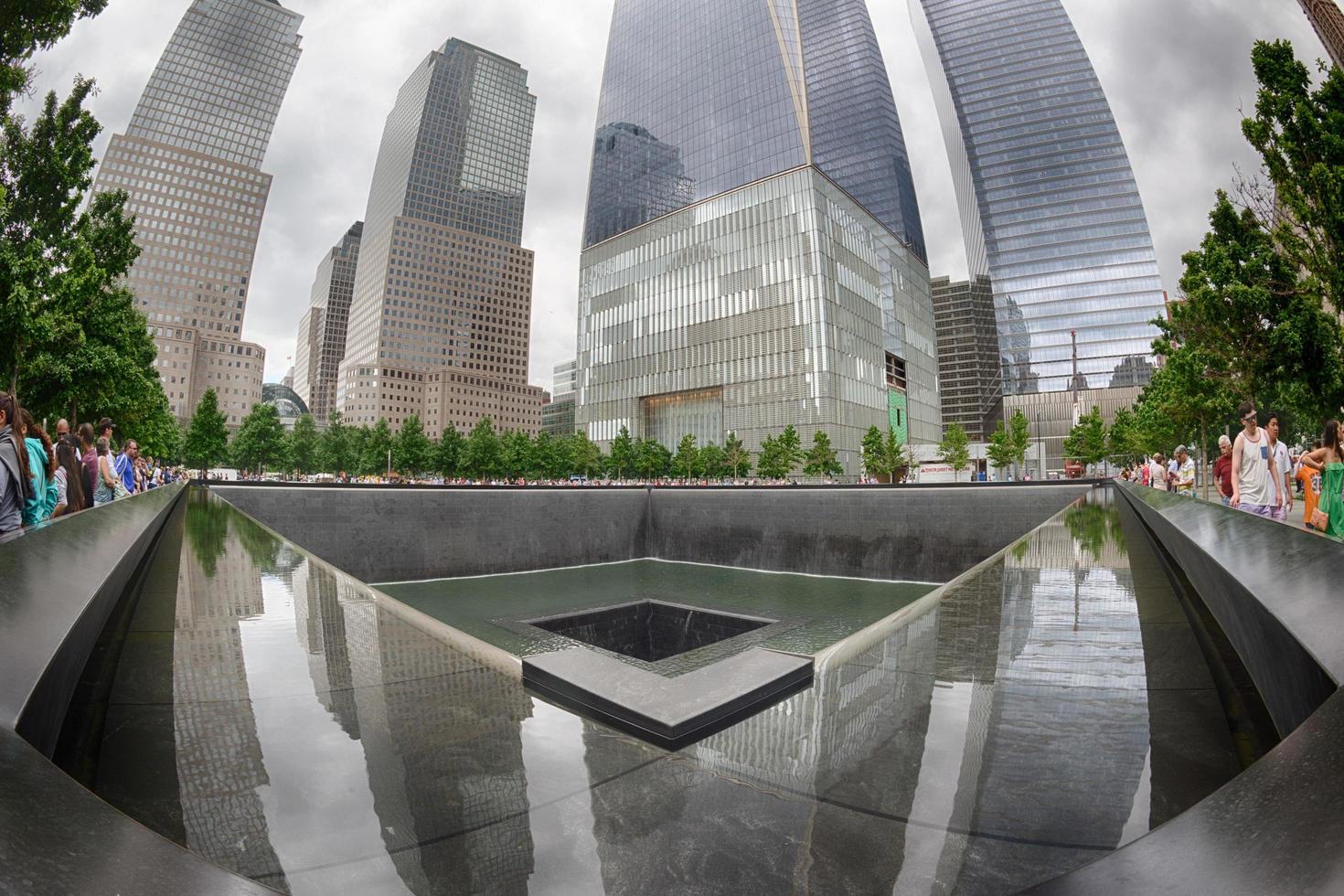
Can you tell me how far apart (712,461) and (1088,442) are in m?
40.4

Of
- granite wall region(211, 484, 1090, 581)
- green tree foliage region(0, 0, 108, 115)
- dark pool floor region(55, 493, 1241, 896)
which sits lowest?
granite wall region(211, 484, 1090, 581)

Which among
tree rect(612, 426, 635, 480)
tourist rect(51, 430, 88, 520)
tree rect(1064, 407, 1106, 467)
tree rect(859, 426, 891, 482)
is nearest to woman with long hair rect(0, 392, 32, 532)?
tourist rect(51, 430, 88, 520)

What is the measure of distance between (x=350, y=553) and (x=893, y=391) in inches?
2885

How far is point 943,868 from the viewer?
1.74 metres

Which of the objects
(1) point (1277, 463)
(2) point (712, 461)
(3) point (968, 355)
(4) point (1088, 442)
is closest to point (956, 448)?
(4) point (1088, 442)

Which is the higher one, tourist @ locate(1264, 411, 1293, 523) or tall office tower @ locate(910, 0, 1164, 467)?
tall office tower @ locate(910, 0, 1164, 467)

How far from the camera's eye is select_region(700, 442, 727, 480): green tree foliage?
68938 mm

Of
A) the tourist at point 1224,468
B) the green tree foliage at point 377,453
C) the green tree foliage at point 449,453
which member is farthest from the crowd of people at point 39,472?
the green tree foliage at point 377,453

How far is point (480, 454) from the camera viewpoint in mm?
74938

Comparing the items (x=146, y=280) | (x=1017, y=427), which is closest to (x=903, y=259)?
(x=1017, y=427)

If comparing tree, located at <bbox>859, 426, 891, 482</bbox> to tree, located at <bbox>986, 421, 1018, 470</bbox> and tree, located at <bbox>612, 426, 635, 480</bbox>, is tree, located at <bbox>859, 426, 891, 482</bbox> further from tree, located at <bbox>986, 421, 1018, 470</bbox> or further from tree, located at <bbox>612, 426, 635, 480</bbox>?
tree, located at <bbox>612, 426, 635, 480</bbox>

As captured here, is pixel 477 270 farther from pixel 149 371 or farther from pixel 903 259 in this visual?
pixel 149 371

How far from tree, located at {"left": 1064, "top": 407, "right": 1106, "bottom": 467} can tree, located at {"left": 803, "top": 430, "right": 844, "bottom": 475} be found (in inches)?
1113

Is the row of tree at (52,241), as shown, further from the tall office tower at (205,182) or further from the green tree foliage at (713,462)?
the tall office tower at (205,182)
